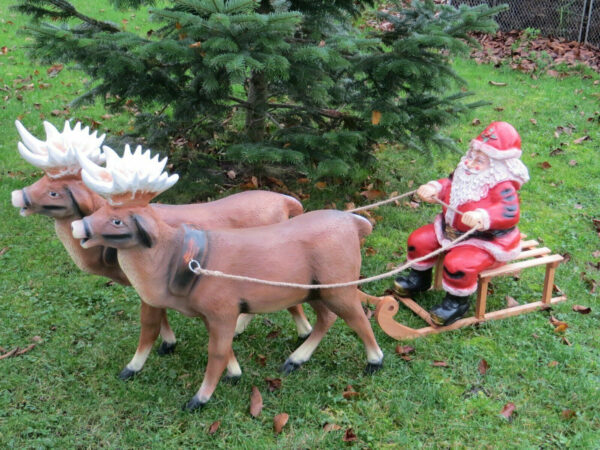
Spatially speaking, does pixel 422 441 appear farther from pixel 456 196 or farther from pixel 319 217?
pixel 456 196

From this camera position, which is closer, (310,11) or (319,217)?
(319,217)

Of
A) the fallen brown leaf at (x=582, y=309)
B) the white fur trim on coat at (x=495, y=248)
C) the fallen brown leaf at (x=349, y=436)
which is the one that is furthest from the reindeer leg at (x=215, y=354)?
the fallen brown leaf at (x=582, y=309)

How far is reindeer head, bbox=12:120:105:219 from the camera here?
334 cm

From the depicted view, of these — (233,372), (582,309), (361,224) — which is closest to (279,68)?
(361,224)

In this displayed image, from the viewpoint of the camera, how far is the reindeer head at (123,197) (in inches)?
118

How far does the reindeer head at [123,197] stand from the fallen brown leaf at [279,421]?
136 centimetres

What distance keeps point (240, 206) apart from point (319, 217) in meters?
0.59

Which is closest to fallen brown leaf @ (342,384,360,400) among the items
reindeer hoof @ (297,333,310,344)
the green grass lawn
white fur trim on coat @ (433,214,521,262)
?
the green grass lawn

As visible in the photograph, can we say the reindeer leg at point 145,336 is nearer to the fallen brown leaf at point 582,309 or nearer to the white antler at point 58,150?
the white antler at point 58,150

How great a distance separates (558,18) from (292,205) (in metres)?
10.3

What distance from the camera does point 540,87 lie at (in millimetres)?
9852

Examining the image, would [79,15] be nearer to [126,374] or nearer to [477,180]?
[126,374]

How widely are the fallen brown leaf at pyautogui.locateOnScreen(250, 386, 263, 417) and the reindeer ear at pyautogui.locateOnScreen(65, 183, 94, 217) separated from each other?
1.55 m

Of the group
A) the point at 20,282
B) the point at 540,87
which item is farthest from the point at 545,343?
the point at 540,87
